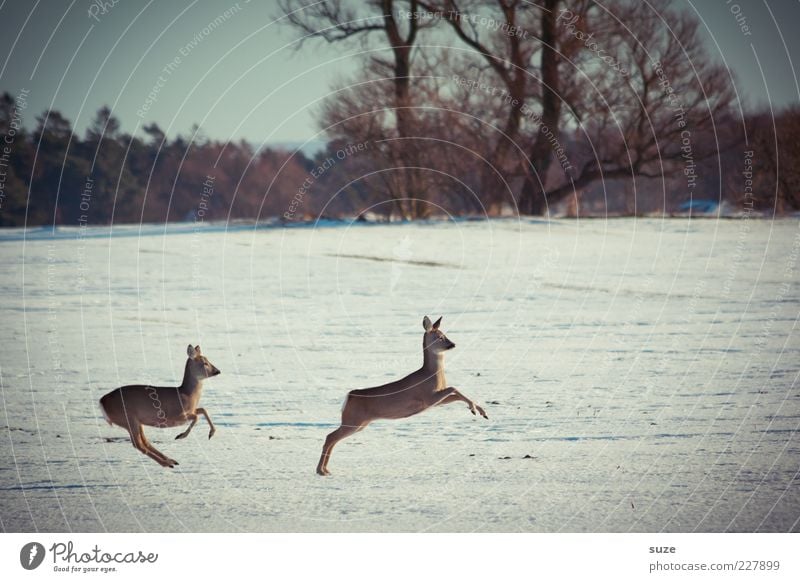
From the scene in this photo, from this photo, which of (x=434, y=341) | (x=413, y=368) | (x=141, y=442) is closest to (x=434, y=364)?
(x=434, y=341)

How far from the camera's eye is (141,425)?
5.83 m

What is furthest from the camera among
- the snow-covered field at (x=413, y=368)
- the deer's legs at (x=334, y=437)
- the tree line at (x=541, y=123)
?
the tree line at (x=541, y=123)

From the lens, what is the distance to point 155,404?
5777 mm

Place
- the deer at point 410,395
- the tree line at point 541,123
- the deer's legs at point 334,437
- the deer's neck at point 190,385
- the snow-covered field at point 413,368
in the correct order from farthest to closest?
the tree line at point 541,123 < the snow-covered field at point 413,368 < the deer's neck at point 190,385 < the deer's legs at point 334,437 < the deer at point 410,395

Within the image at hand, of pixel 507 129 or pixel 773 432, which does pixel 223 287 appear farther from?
pixel 773 432

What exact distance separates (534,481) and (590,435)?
130 cm

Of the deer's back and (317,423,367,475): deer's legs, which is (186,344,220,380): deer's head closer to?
the deer's back

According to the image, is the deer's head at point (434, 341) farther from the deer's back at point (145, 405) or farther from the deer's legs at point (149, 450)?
the deer's legs at point (149, 450)

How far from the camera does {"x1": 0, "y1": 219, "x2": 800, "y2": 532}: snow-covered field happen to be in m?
6.48

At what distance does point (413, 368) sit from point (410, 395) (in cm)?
516

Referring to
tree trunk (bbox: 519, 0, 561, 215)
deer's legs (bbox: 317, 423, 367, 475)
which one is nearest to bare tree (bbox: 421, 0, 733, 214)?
tree trunk (bbox: 519, 0, 561, 215)
